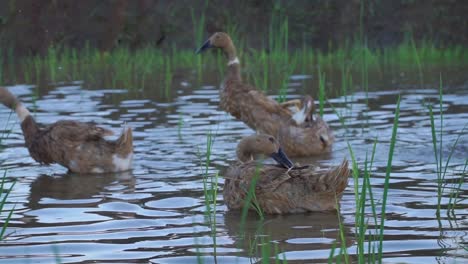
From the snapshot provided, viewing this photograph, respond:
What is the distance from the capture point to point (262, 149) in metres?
6.83

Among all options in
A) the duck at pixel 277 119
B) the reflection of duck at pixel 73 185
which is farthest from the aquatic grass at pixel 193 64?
the reflection of duck at pixel 73 185

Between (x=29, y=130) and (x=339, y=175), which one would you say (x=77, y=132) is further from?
(x=339, y=175)

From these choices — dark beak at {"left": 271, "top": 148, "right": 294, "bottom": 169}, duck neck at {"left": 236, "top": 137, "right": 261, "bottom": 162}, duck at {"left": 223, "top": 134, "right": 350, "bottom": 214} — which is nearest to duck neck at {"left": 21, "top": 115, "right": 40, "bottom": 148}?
duck neck at {"left": 236, "top": 137, "right": 261, "bottom": 162}

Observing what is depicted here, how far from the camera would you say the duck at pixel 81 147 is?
7.97 meters

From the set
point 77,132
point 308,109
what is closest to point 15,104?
point 77,132

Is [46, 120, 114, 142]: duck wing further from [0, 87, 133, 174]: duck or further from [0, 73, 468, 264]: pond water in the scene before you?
[0, 73, 468, 264]: pond water

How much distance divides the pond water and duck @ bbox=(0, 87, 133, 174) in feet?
0.38

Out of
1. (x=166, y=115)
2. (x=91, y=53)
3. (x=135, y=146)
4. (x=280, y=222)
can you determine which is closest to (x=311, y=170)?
(x=280, y=222)

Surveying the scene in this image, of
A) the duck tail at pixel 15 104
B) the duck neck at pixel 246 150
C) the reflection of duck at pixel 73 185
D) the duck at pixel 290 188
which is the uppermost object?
the duck tail at pixel 15 104

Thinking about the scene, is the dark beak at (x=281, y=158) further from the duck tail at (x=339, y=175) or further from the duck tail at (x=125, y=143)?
the duck tail at (x=125, y=143)

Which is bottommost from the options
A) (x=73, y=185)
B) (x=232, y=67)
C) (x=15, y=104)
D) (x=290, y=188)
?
(x=73, y=185)

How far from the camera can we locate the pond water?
5051 mm

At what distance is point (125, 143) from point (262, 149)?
5.07 ft

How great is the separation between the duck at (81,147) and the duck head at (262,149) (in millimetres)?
1311
